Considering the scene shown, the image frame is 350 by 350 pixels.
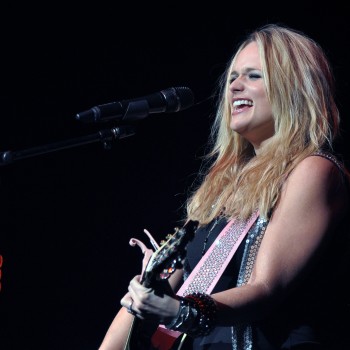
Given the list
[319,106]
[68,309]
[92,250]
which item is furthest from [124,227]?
[319,106]

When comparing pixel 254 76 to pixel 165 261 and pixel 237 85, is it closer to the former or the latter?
pixel 237 85

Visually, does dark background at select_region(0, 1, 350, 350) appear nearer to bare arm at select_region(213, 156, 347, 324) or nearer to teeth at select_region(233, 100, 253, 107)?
teeth at select_region(233, 100, 253, 107)

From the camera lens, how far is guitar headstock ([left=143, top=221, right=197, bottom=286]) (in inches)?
66.6

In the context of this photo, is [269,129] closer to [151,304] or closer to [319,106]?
[319,106]

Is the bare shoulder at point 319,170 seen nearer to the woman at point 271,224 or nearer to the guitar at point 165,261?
the woman at point 271,224

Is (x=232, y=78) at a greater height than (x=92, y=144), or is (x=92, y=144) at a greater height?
(x=232, y=78)

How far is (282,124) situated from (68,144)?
71 cm

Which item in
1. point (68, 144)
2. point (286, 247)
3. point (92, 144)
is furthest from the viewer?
point (92, 144)

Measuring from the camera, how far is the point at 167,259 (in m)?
1.70

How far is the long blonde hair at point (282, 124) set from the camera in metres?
2.07

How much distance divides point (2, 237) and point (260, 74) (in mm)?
1791

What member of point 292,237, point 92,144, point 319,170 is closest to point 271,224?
point 292,237

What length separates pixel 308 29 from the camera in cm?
333

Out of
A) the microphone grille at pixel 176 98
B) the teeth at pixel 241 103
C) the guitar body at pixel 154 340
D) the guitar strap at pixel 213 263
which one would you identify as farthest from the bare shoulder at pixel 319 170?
the guitar body at pixel 154 340
